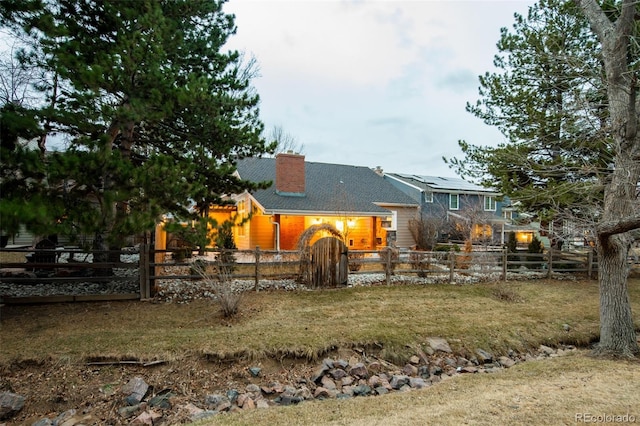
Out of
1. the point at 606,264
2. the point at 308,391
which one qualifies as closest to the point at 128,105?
the point at 308,391

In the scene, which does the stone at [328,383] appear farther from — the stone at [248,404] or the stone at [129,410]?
the stone at [129,410]

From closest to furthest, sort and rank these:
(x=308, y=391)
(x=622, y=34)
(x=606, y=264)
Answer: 1. (x=308, y=391)
2. (x=622, y=34)
3. (x=606, y=264)

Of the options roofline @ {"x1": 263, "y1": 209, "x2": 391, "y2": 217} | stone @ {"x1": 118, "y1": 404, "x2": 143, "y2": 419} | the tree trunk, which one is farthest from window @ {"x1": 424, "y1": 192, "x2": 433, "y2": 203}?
stone @ {"x1": 118, "y1": 404, "x2": 143, "y2": 419}

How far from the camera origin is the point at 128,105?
6.18 m

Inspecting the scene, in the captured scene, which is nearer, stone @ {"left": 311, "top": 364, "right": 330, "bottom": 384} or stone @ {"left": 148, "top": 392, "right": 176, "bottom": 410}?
stone @ {"left": 148, "top": 392, "right": 176, "bottom": 410}

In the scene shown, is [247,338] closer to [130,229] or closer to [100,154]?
[130,229]

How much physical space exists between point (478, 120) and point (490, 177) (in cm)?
233

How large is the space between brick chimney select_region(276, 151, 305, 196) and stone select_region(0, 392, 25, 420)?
44.1 feet

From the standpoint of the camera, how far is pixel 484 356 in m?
6.45

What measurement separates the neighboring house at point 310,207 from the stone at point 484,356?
866cm

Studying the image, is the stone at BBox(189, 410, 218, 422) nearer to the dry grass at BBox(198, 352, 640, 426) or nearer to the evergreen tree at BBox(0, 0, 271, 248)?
the dry grass at BBox(198, 352, 640, 426)

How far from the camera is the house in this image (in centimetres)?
2180

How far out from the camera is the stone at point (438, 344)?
6.52 metres

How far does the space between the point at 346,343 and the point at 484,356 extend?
2674 millimetres
